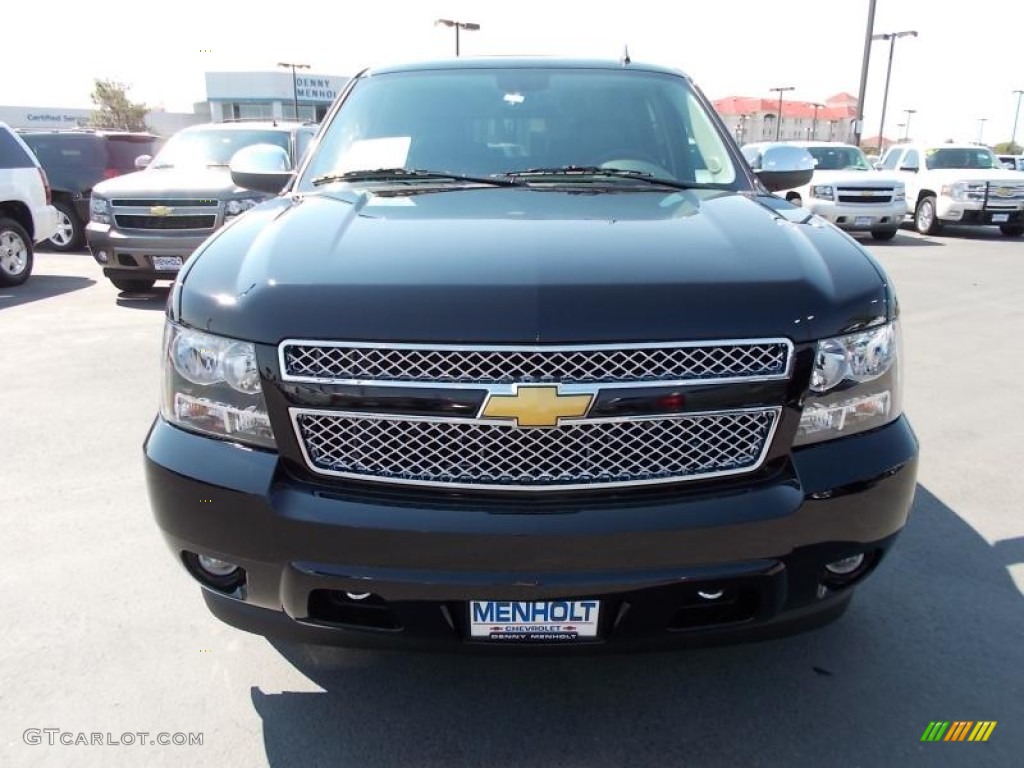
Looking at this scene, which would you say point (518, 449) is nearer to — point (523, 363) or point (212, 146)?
point (523, 363)

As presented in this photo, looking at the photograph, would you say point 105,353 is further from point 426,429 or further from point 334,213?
point 426,429

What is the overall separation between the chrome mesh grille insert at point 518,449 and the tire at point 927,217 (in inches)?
664

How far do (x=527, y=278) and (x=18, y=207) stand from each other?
32.3ft

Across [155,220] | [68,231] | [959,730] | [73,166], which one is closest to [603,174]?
[959,730]

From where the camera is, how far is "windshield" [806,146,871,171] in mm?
16891

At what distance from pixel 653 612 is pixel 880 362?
87 centimetres

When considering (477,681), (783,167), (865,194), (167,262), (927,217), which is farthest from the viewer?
(927,217)

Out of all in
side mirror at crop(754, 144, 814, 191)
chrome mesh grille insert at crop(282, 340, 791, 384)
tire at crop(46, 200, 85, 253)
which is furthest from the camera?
tire at crop(46, 200, 85, 253)

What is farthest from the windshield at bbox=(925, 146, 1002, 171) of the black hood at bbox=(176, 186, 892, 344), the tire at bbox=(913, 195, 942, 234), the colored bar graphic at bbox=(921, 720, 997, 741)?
the colored bar graphic at bbox=(921, 720, 997, 741)

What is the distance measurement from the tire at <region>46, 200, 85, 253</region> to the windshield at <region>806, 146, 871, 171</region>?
43.9 ft

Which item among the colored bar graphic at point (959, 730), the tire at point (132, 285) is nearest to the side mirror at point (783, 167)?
the colored bar graphic at point (959, 730)

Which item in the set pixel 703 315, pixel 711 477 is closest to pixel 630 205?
pixel 703 315

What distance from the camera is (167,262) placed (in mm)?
8469

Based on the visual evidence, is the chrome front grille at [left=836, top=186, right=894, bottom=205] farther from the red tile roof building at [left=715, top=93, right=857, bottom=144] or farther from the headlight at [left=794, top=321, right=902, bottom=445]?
the red tile roof building at [left=715, top=93, right=857, bottom=144]
